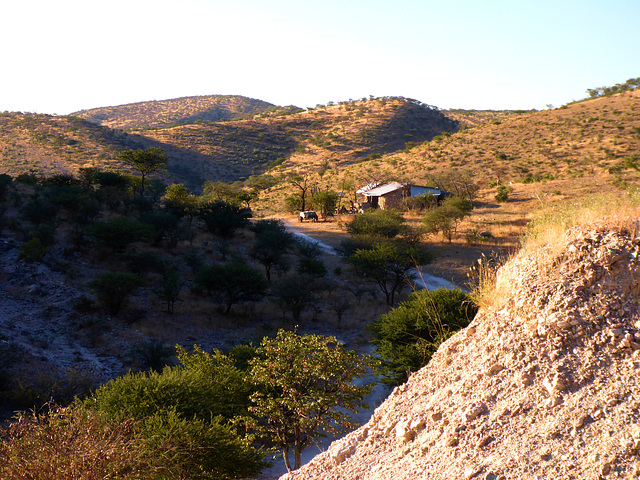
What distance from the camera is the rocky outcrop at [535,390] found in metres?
3.71

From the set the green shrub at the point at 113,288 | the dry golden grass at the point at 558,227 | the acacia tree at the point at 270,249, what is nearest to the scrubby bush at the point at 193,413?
the dry golden grass at the point at 558,227

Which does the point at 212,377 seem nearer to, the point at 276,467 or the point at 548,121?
the point at 276,467

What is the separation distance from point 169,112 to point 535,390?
14445 cm

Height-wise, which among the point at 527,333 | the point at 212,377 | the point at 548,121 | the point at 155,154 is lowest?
the point at 212,377

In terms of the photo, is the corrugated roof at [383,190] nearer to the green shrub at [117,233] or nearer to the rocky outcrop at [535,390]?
the green shrub at [117,233]

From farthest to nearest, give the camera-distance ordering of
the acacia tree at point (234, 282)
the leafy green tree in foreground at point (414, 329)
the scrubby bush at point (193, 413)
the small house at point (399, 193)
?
the small house at point (399, 193) → the acacia tree at point (234, 282) → the leafy green tree in foreground at point (414, 329) → the scrubby bush at point (193, 413)

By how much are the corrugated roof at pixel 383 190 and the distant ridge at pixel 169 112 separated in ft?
267

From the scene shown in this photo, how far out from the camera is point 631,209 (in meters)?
5.30

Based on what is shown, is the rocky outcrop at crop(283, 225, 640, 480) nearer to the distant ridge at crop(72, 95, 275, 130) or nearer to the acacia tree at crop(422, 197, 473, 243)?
the acacia tree at crop(422, 197, 473, 243)

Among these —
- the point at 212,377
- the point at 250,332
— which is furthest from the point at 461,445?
the point at 250,332

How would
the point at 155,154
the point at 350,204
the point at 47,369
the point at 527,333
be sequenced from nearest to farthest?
1. the point at 527,333
2. the point at 47,369
3. the point at 155,154
4. the point at 350,204

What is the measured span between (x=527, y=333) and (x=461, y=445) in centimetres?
141

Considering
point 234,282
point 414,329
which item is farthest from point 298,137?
point 414,329

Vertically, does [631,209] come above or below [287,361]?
above
